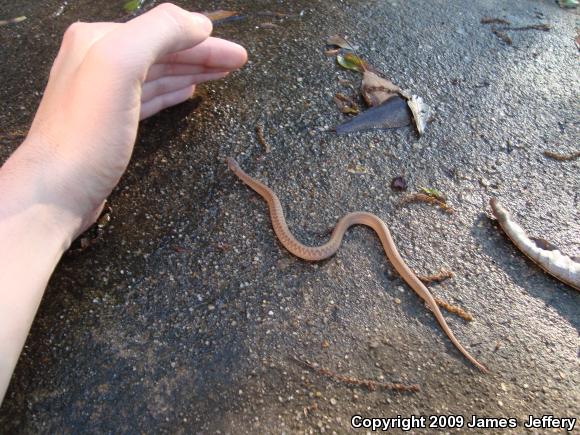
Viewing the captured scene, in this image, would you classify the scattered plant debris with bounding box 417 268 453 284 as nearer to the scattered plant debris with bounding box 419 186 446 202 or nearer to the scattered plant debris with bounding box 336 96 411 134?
the scattered plant debris with bounding box 419 186 446 202

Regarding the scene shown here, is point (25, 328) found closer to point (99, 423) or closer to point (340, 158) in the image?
point (99, 423)

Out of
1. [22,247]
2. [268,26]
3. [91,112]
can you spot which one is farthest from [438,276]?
[268,26]

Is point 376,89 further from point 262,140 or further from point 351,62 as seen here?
point 262,140

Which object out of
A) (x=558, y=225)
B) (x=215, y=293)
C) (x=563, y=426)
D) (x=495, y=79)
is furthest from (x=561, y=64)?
(x=215, y=293)

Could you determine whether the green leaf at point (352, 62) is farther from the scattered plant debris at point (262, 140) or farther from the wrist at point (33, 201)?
the wrist at point (33, 201)

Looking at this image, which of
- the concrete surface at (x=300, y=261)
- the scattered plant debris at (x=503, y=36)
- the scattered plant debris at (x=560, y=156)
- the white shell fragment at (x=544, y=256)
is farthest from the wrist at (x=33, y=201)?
the scattered plant debris at (x=503, y=36)

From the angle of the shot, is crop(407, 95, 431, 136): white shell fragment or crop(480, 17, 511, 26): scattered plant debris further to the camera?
crop(480, 17, 511, 26): scattered plant debris

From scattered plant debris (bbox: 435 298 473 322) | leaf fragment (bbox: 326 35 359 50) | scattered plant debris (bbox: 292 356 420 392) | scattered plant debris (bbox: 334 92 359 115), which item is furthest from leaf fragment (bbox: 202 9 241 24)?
scattered plant debris (bbox: 292 356 420 392)
